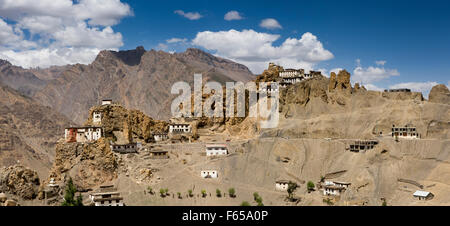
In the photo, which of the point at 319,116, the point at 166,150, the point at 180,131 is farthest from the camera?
the point at 180,131

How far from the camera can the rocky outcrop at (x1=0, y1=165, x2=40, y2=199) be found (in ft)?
297

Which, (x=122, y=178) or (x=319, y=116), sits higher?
(x=319, y=116)

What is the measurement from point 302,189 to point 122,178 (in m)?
34.4

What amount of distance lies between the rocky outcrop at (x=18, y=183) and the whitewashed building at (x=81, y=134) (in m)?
10.9

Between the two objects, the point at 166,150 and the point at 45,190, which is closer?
the point at 45,190

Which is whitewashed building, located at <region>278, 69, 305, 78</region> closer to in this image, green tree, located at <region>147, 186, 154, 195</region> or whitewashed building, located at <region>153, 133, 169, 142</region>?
whitewashed building, located at <region>153, 133, 169, 142</region>

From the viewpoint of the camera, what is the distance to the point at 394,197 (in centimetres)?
7800

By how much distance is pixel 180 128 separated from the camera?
394ft

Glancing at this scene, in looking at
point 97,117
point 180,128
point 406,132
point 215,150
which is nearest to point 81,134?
point 97,117

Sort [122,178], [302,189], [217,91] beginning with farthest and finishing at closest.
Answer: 1. [217,91]
2. [122,178]
3. [302,189]

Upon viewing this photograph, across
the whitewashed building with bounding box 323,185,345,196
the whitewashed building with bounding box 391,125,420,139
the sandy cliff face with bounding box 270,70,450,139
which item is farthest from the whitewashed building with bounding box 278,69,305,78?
the whitewashed building with bounding box 323,185,345,196

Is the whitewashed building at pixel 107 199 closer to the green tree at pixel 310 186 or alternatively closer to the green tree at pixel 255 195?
the green tree at pixel 255 195
